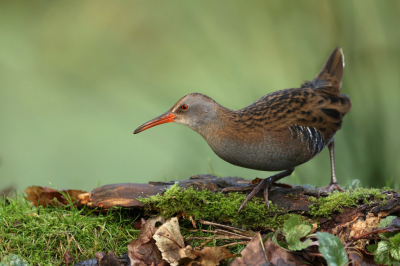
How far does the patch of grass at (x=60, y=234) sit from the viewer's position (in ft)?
8.89

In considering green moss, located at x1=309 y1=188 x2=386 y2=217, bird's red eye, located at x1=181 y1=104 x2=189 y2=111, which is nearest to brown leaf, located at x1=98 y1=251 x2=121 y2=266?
bird's red eye, located at x1=181 y1=104 x2=189 y2=111

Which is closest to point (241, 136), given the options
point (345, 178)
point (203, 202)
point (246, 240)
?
point (203, 202)

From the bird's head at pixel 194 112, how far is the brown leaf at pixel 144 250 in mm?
989

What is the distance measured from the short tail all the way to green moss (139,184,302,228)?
156 centimetres

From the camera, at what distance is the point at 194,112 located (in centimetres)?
330

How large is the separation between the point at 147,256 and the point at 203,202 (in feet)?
1.99

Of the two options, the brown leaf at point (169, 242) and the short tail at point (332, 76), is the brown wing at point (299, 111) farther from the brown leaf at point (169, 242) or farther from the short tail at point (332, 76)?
the brown leaf at point (169, 242)

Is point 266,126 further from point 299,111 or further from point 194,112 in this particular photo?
point 194,112

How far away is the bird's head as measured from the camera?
10.7 ft

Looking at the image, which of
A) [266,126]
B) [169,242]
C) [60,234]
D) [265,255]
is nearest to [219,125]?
[266,126]

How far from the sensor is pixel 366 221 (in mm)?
2721

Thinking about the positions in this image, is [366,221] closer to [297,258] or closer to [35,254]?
[297,258]

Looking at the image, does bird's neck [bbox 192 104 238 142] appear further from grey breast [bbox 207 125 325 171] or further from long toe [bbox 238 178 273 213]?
long toe [bbox 238 178 273 213]

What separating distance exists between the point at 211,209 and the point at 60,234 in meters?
1.11
